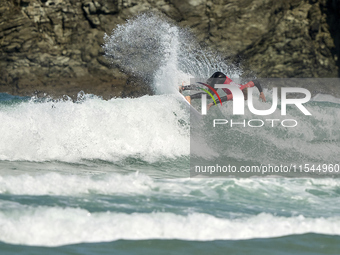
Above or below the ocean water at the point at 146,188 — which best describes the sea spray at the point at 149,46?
above

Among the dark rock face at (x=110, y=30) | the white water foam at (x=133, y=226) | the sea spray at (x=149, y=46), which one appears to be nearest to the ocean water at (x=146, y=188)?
the white water foam at (x=133, y=226)

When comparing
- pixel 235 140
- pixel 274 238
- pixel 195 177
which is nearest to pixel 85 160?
pixel 195 177

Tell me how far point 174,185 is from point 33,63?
12.5 m

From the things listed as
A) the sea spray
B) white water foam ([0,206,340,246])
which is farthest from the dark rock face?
white water foam ([0,206,340,246])

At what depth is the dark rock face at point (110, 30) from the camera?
630 inches

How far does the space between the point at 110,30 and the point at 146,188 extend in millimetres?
12375

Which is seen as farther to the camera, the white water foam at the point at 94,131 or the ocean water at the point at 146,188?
the white water foam at the point at 94,131

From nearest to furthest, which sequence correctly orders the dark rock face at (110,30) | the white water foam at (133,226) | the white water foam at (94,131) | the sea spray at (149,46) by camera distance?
the white water foam at (133,226) → the white water foam at (94,131) → the sea spray at (149,46) → the dark rock face at (110,30)

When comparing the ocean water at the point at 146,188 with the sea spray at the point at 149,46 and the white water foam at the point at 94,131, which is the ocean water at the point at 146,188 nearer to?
the white water foam at the point at 94,131

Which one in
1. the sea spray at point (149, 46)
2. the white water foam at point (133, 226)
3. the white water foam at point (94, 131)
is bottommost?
the white water foam at point (133, 226)

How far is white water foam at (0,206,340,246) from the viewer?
3490mm

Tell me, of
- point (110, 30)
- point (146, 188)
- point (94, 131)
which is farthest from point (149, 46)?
point (146, 188)

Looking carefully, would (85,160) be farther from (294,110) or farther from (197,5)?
(197,5)

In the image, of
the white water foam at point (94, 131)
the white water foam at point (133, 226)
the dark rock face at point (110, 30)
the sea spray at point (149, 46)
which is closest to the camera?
the white water foam at point (133, 226)
